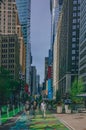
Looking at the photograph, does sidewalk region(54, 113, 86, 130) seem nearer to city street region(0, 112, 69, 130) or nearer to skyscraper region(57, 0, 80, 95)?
city street region(0, 112, 69, 130)

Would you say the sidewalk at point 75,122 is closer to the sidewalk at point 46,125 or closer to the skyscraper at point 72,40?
the sidewalk at point 46,125

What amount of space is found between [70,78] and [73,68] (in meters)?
7.31

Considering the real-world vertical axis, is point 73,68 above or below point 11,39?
below

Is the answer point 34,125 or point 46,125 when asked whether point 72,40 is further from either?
point 46,125

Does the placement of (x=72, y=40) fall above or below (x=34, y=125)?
above

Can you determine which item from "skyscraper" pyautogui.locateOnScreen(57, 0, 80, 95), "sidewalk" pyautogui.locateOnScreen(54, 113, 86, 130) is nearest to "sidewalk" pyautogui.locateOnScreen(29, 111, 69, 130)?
"sidewalk" pyautogui.locateOnScreen(54, 113, 86, 130)

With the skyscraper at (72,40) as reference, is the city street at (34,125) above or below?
below

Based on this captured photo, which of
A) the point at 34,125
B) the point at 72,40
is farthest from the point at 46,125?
the point at 72,40

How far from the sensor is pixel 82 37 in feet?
536

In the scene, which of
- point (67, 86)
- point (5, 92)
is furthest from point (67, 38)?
point (5, 92)

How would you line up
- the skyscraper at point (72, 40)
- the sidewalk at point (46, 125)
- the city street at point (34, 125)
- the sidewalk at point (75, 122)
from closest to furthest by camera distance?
1. the sidewalk at point (75, 122)
2. the sidewalk at point (46, 125)
3. the city street at point (34, 125)
4. the skyscraper at point (72, 40)

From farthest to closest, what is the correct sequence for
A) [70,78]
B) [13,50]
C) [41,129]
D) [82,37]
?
[13,50]
[70,78]
[82,37]
[41,129]

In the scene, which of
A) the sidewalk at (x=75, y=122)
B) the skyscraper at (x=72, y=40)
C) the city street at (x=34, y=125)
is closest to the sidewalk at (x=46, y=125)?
the city street at (x=34, y=125)

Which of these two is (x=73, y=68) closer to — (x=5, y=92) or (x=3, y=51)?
(x=3, y=51)
